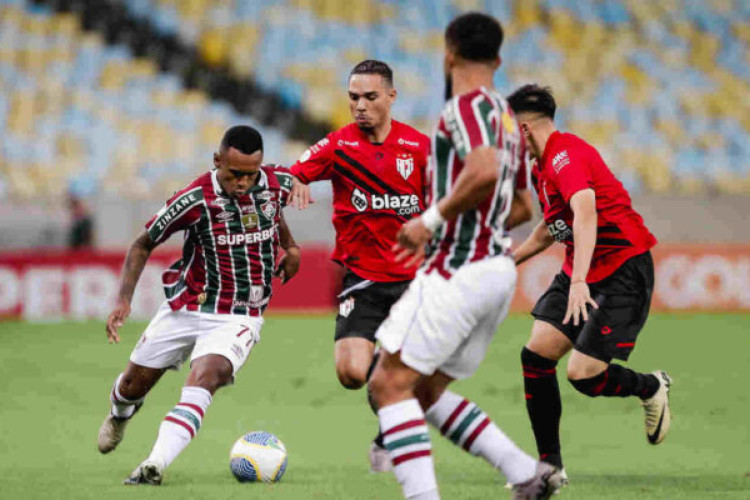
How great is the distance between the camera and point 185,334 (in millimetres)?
6906

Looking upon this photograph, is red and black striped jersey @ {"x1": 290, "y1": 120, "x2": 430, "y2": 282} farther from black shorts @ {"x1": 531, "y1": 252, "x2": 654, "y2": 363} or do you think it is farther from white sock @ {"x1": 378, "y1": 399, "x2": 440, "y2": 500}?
white sock @ {"x1": 378, "y1": 399, "x2": 440, "y2": 500}

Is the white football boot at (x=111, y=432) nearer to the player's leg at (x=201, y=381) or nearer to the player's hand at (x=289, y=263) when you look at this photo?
the player's leg at (x=201, y=381)

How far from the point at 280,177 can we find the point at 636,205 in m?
13.7

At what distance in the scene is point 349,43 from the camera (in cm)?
2439

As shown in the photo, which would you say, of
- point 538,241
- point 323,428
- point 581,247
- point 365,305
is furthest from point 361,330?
point 323,428

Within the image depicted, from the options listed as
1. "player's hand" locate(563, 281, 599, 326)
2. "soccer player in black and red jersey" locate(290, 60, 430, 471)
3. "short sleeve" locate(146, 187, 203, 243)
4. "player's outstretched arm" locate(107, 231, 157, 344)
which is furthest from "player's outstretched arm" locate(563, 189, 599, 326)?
"player's outstretched arm" locate(107, 231, 157, 344)

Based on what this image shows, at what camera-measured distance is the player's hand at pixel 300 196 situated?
6633 mm

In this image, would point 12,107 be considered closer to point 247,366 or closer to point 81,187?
point 81,187

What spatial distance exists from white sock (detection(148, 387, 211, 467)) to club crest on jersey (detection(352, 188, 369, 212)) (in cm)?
155

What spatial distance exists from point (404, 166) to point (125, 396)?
2.19m

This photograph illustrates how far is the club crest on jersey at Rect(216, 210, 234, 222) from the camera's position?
22.5 ft

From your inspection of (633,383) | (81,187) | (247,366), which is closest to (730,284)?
(247,366)

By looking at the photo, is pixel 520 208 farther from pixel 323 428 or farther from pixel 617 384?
pixel 323 428

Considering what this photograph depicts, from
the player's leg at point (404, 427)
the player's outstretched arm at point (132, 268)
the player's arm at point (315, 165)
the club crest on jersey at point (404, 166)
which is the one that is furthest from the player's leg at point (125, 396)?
the player's leg at point (404, 427)
